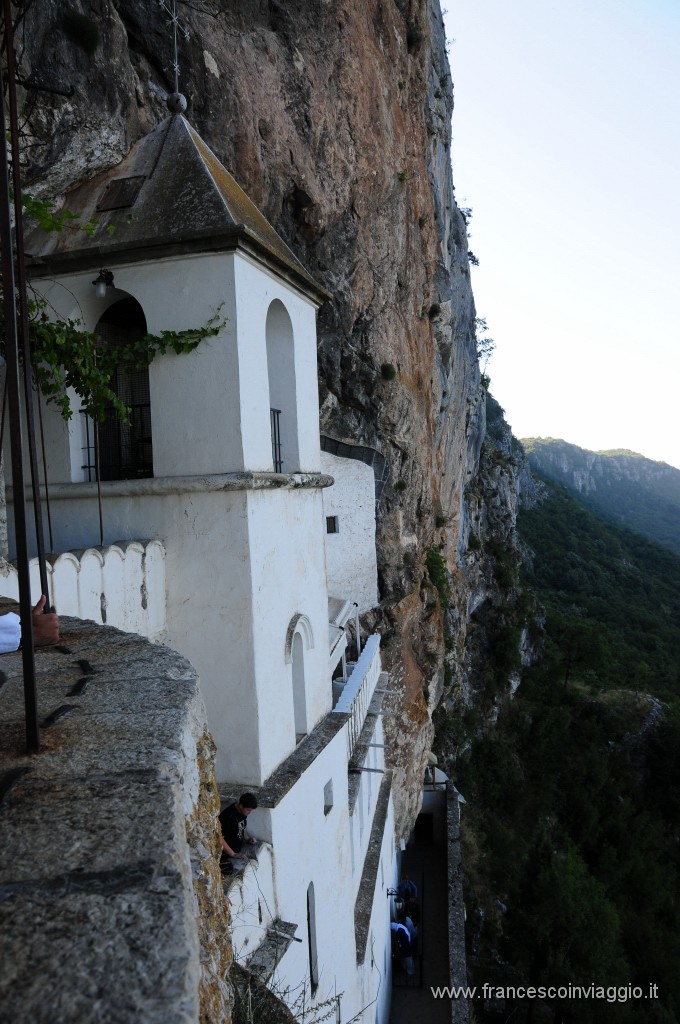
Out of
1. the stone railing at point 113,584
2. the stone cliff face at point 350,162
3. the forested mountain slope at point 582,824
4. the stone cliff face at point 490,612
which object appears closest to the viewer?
the stone railing at point 113,584

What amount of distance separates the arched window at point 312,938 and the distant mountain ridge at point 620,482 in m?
89.8

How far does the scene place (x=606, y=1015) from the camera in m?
17.6

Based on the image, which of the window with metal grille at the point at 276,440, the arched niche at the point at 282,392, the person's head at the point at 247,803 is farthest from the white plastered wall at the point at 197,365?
the person's head at the point at 247,803

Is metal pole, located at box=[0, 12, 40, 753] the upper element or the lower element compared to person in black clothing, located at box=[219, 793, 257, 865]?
upper

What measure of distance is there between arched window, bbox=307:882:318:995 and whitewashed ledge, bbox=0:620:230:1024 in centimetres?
484

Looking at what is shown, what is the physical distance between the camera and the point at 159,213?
228 inches

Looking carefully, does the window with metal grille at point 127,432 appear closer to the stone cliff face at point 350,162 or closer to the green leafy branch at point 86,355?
the green leafy branch at point 86,355

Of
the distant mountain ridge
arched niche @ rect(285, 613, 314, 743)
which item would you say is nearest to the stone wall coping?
arched niche @ rect(285, 613, 314, 743)

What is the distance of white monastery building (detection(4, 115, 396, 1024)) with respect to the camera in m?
5.36

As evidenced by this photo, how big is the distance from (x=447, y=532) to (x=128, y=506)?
1403cm

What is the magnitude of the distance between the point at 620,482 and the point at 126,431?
5139 inches

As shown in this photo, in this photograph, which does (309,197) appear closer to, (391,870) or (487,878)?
(391,870)

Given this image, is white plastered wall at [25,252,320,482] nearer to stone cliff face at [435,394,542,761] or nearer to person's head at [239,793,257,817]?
person's head at [239,793,257,817]

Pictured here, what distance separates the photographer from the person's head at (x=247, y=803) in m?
4.93
